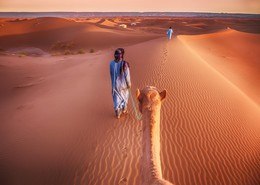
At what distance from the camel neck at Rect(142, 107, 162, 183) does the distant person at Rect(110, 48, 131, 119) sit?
3325 millimetres

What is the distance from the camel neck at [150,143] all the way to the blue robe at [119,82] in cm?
342

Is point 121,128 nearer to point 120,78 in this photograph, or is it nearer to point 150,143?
point 120,78

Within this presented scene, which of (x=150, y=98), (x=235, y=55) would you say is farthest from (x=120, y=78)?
(x=235, y=55)

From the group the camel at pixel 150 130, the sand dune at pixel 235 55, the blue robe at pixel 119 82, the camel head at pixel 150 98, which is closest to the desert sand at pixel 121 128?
the blue robe at pixel 119 82

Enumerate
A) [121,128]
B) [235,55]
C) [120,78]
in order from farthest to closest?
[235,55]
[121,128]
[120,78]

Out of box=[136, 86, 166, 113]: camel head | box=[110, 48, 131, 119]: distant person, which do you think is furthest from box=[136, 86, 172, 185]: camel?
box=[110, 48, 131, 119]: distant person

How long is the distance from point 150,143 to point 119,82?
369cm

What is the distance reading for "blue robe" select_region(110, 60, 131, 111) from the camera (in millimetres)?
6508

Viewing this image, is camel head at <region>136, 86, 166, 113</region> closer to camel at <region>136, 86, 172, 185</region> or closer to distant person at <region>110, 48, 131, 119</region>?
camel at <region>136, 86, 172, 185</region>

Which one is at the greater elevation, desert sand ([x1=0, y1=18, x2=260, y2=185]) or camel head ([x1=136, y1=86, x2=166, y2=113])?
camel head ([x1=136, y1=86, x2=166, y2=113])

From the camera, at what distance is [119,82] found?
6.70 metres

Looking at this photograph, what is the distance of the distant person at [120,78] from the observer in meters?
6.38

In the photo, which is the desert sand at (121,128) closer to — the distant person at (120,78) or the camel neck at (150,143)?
the distant person at (120,78)

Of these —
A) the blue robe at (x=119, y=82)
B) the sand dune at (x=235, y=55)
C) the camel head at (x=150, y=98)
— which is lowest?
the sand dune at (x=235, y=55)
